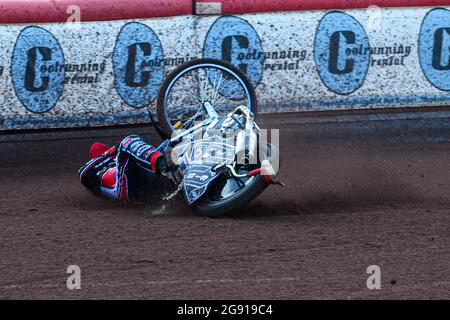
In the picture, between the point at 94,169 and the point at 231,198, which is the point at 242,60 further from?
the point at 231,198

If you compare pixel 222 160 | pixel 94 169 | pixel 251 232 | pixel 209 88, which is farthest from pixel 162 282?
pixel 209 88

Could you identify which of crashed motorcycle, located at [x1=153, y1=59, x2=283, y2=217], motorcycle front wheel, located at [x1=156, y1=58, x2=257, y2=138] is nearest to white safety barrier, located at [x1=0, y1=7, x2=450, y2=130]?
motorcycle front wheel, located at [x1=156, y1=58, x2=257, y2=138]

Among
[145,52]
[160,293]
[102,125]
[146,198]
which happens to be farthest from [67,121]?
[160,293]

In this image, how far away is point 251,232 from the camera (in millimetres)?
6637

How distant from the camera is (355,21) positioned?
10156 millimetres

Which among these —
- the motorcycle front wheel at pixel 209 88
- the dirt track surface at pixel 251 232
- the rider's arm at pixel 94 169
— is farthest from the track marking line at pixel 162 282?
the motorcycle front wheel at pixel 209 88

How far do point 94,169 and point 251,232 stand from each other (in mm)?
1672

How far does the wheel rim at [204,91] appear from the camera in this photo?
8531mm

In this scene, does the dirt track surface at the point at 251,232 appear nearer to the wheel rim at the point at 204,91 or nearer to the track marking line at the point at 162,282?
the track marking line at the point at 162,282

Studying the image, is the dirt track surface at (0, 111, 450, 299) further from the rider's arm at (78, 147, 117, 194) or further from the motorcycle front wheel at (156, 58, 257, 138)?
the motorcycle front wheel at (156, 58, 257, 138)

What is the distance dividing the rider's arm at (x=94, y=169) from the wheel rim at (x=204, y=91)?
0.98 meters

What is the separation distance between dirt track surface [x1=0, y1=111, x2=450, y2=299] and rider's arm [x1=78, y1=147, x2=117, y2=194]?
7.3 inches

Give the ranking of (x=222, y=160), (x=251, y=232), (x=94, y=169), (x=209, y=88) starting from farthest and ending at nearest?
(x=209, y=88), (x=94, y=169), (x=222, y=160), (x=251, y=232)

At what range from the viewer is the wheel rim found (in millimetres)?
8531
